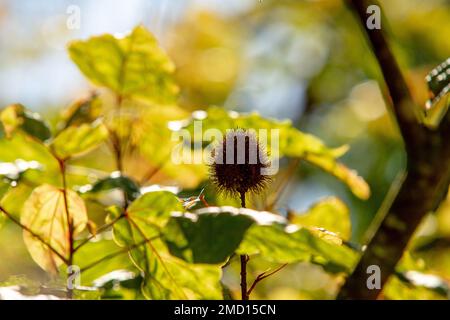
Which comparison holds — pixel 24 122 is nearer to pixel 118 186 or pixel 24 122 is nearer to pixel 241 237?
pixel 118 186

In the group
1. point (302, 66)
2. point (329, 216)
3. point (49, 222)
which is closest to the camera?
point (49, 222)

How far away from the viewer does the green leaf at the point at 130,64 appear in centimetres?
133

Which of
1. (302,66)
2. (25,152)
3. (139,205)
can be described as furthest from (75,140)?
(302,66)

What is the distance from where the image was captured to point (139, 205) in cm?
96

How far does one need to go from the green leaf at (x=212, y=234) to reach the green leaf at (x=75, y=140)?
0.36 m

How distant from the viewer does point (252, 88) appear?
3652 millimetres

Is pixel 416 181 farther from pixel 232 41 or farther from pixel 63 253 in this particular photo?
pixel 232 41

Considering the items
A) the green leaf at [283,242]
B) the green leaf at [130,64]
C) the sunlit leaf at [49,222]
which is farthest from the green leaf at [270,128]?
the green leaf at [283,242]

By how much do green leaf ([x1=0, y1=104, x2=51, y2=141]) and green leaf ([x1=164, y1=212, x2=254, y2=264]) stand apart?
18.9 inches

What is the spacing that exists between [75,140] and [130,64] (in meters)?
0.31

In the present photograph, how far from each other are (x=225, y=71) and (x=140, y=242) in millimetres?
2803

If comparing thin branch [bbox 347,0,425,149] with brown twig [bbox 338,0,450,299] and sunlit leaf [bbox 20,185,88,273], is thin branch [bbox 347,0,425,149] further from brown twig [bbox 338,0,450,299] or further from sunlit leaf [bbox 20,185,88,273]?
sunlit leaf [bbox 20,185,88,273]

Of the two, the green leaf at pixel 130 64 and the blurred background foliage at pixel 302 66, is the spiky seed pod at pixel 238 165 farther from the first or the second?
the blurred background foliage at pixel 302 66

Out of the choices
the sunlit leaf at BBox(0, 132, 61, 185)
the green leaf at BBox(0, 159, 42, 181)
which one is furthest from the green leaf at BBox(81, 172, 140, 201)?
the sunlit leaf at BBox(0, 132, 61, 185)
